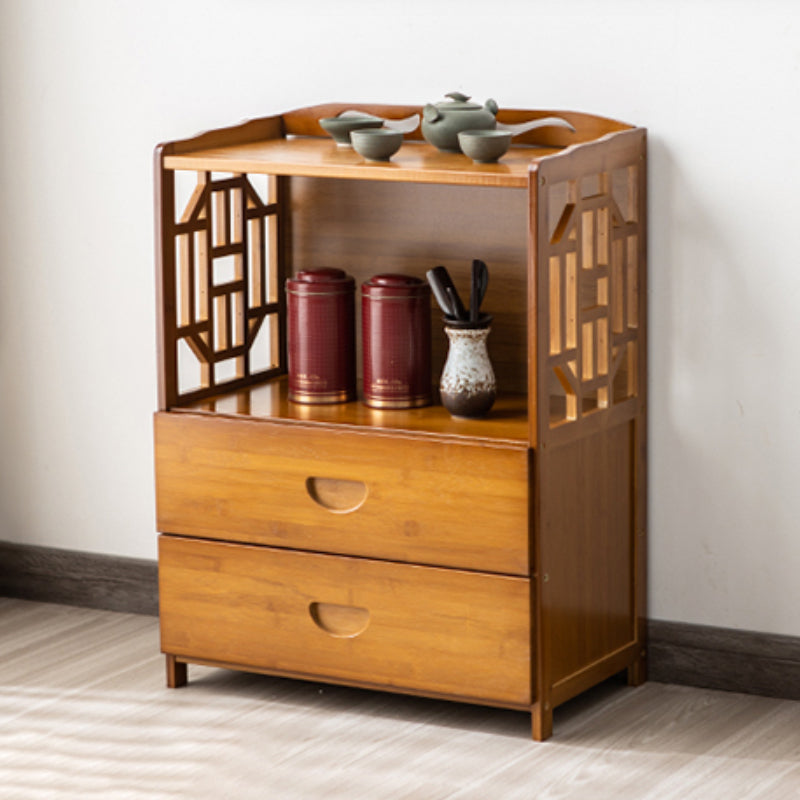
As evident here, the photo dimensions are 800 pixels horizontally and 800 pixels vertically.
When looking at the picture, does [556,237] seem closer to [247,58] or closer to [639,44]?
[639,44]

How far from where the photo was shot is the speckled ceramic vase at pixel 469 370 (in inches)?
101

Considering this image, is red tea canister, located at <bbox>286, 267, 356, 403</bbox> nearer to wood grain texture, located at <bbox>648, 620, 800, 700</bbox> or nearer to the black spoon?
the black spoon

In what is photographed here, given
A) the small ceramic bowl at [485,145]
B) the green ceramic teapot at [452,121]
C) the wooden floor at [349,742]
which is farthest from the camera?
the green ceramic teapot at [452,121]

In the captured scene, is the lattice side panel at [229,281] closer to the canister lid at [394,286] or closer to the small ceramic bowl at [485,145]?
the canister lid at [394,286]

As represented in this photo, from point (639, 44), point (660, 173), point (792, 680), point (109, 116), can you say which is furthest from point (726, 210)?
point (109, 116)

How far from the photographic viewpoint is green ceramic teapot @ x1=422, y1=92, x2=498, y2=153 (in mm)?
2576

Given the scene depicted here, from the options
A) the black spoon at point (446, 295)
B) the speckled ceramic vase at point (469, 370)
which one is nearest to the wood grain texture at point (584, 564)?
the speckled ceramic vase at point (469, 370)

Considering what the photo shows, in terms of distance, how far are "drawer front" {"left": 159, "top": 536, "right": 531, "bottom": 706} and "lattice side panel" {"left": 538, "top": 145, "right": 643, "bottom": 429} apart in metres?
0.31

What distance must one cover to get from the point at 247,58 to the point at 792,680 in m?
1.45

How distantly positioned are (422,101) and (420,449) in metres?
0.67

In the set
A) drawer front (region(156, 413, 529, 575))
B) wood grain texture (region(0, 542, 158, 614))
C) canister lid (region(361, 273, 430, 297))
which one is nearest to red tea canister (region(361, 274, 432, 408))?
canister lid (region(361, 273, 430, 297))

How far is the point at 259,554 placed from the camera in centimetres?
265

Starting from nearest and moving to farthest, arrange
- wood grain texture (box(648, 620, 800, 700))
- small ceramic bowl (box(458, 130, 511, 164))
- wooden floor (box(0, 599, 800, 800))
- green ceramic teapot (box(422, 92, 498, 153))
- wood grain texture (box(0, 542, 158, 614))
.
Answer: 1. wooden floor (box(0, 599, 800, 800))
2. small ceramic bowl (box(458, 130, 511, 164))
3. green ceramic teapot (box(422, 92, 498, 153))
4. wood grain texture (box(648, 620, 800, 700))
5. wood grain texture (box(0, 542, 158, 614))

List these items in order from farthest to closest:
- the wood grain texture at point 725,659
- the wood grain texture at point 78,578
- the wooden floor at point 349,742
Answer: the wood grain texture at point 78,578, the wood grain texture at point 725,659, the wooden floor at point 349,742
